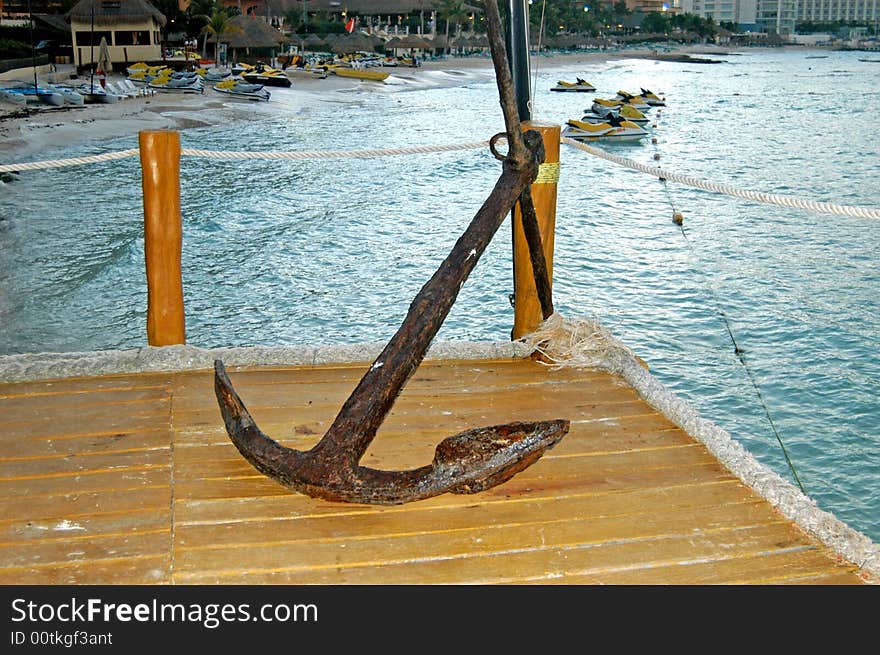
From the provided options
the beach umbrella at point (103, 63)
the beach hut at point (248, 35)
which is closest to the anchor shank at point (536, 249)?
the beach umbrella at point (103, 63)

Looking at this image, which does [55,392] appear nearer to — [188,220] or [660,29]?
[188,220]

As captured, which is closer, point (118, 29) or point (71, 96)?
point (71, 96)

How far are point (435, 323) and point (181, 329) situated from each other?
1.66m

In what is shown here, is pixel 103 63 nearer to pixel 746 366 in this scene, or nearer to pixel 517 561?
pixel 746 366

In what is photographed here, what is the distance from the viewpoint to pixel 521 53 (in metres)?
3.91

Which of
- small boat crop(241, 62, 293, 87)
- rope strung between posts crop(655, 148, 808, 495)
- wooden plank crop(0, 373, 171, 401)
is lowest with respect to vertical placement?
rope strung between posts crop(655, 148, 808, 495)

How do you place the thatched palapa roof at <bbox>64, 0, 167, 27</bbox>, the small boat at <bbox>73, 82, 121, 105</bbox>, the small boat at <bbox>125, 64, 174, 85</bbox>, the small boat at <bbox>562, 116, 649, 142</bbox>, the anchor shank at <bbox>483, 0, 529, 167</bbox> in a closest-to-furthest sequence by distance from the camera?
the anchor shank at <bbox>483, 0, 529, 167</bbox> < the small boat at <bbox>562, 116, 649, 142</bbox> < the small boat at <bbox>73, 82, 121, 105</bbox> < the small boat at <bbox>125, 64, 174, 85</bbox> < the thatched palapa roof at <bbox>64, 0, 167, 27</bbox>

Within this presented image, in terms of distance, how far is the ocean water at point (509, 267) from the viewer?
27.8 ft

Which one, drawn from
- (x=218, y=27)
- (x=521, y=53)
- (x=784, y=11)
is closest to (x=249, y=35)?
(x=218, y=27)

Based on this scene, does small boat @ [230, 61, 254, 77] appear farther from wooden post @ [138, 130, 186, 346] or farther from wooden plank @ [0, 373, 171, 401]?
wooden plank @ [0, 373, 171, 401]

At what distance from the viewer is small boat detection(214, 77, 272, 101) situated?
3628 cm

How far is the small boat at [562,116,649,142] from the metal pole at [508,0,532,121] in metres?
22.8

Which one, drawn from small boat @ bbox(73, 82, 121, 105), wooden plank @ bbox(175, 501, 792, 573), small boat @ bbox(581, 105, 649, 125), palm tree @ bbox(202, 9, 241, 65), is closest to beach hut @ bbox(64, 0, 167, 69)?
palm tree @ bbox(202, 9, 241, 65)

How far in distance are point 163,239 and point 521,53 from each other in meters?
1.66
